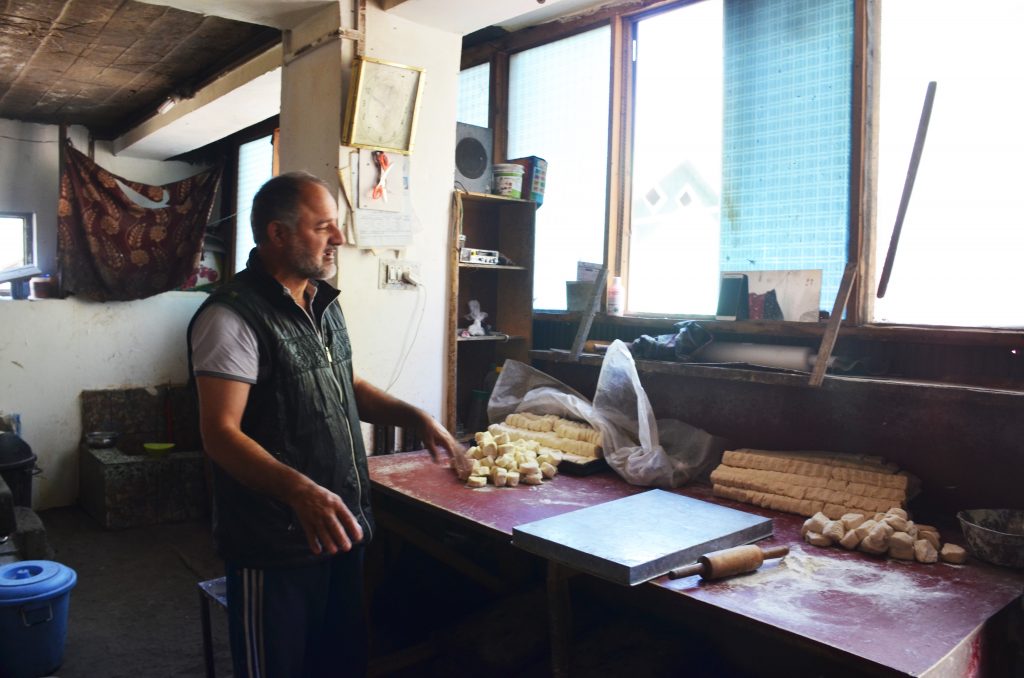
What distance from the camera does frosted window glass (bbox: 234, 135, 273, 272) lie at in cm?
629

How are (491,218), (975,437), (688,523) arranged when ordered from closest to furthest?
1. (688,523)
2. (975,437)
3. (491,218)

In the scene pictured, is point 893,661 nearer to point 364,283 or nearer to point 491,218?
point 364,283

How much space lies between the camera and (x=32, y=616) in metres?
3.00

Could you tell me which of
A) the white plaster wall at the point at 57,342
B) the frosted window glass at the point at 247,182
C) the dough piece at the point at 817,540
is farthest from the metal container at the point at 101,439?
the dough piece at the point at 817,540

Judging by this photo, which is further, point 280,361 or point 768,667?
Answer: point 768,667

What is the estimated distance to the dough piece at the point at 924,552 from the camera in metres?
1.98

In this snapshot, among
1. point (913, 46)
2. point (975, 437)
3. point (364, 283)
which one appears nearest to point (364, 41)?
point (364, 283)

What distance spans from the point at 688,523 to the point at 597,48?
2745 mm

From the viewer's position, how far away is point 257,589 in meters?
1.89

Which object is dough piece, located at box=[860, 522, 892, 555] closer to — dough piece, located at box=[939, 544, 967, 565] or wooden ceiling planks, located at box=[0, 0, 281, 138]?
dough piece, located at box=[939, 544, 967, 565]

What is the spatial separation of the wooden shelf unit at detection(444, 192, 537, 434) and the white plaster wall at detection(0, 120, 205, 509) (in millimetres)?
3283

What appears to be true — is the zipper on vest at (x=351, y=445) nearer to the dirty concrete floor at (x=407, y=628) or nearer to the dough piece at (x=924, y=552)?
the dirty concrete floor at (x=407, y=628)

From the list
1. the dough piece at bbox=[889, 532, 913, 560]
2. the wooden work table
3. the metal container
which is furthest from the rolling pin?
the metal container

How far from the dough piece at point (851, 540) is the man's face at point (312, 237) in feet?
5.19
